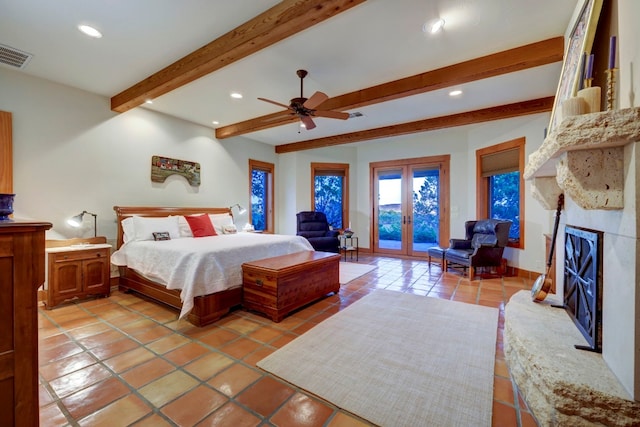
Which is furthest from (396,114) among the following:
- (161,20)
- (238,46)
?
(161,20)

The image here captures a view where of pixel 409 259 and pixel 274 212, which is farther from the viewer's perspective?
pixel 274 212

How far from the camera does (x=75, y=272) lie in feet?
10.7

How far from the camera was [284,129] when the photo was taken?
5562 millimetres

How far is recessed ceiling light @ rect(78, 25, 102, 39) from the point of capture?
2.44 metres

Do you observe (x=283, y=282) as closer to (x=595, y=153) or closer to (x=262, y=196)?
(x=595, y=153)

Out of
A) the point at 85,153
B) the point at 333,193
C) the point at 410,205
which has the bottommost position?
the point at 410,205

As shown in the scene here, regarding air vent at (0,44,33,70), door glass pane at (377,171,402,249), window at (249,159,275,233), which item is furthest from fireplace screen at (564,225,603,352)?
window at (249,159,275,233)

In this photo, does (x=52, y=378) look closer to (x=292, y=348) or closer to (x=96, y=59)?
(x=292, y=348)

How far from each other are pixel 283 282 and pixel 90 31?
9.94ft

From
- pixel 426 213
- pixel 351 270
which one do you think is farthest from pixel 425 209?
pixel 351 270

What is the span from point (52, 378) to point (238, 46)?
2938mm

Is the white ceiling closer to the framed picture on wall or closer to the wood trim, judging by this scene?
the framed picture on wall

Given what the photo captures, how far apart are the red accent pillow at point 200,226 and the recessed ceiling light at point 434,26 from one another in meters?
3.94

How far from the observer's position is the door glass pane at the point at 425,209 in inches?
250
